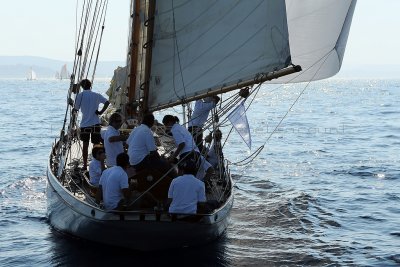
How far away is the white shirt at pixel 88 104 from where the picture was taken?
57.9 feet

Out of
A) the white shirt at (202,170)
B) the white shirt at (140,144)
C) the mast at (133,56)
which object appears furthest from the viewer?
the mast at (133,56)

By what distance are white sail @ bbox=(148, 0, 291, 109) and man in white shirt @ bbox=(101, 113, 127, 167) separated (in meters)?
0.84

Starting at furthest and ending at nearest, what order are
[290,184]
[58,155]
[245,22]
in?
[290,184]
[58,155]
[245,22]

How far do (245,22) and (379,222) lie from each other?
25.3ft

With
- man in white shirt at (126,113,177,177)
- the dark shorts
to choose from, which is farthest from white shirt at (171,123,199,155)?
the dark shorts

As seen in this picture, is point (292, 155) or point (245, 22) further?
point (292, 155)

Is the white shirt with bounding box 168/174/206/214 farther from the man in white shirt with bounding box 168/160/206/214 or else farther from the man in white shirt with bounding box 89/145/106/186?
the man in white shirt with bounding box 89/145/106/186

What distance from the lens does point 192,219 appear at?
13.7m

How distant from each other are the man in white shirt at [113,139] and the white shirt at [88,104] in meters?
2.48

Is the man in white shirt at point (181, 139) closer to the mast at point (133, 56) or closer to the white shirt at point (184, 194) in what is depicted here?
the white shirt at point (184, 194)

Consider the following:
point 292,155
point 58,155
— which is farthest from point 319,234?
point 292,155

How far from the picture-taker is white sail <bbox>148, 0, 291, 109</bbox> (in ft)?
42.9

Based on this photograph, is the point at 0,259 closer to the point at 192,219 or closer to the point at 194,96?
the point at 192,219

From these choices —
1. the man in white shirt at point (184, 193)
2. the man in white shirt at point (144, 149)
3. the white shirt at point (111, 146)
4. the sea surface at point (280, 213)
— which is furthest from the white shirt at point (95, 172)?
the man in white shirt at point (184, 193)
